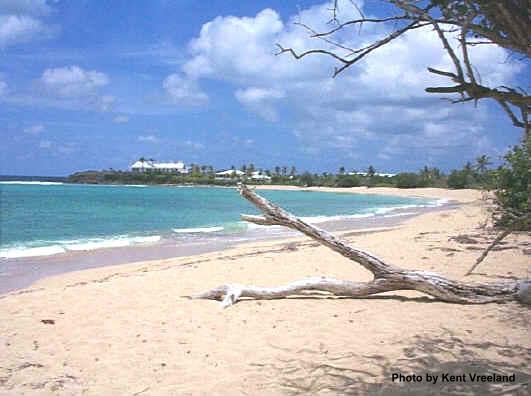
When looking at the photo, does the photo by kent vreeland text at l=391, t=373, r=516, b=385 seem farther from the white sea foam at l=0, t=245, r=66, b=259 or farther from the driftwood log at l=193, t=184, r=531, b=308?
the white sea foam at l=0, t=245, r=66, b=259

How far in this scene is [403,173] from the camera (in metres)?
94.3

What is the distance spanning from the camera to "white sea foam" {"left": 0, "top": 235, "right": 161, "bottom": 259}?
1512 cm

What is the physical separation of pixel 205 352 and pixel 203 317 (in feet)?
3.88

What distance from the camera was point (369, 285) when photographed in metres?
6.59

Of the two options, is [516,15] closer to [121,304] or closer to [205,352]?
[205,352]

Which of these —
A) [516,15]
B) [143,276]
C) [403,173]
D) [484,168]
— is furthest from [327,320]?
[403,173]

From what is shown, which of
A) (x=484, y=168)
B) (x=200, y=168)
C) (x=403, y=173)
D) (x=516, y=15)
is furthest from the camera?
(x=200, y=168)

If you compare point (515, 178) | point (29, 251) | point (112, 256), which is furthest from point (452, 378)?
point (29, 251)

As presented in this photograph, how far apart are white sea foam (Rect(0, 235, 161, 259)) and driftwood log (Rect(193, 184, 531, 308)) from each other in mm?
10371

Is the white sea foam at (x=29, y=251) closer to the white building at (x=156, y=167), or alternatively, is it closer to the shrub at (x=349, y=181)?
the shrub at (x=349, y=181)

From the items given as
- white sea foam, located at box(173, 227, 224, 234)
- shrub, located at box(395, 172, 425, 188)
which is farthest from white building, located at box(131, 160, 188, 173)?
white sea foam, located at box(173, 227, 224, 234)

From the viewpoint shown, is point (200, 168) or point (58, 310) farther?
point (200, 168)

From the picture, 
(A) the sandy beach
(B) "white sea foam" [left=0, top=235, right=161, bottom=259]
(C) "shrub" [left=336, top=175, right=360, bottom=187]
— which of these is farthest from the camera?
(C) "shrub" [left=336, top=175, right=360, bottom=187]

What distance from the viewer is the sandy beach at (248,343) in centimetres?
403
